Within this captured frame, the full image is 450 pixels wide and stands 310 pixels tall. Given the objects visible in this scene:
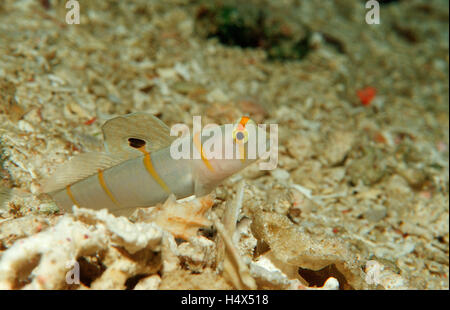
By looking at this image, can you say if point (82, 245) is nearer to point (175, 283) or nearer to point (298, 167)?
point (175, 283)

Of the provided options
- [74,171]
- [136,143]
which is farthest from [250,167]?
[74,171]

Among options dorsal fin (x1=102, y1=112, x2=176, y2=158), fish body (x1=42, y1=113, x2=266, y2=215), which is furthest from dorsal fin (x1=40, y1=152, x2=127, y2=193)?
dorsal fin (x1=102, y1=112, x2=176, y2=158)

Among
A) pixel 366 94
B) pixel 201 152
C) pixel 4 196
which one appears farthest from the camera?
pixel 366 94

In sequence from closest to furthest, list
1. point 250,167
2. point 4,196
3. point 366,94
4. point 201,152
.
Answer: point 201,152 < point 4,196 < point 250,167 < point 366,94

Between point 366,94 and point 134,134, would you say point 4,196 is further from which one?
point 366,94

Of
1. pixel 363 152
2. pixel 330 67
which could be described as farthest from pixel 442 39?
pixel 363 152

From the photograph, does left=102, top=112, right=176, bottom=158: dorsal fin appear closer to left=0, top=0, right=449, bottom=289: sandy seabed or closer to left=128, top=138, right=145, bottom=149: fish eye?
left=128, top=138, right=145, bottom=149: fish eye

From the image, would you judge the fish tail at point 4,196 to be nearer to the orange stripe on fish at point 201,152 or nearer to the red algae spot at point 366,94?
the orange stripe on fish at point 201,152

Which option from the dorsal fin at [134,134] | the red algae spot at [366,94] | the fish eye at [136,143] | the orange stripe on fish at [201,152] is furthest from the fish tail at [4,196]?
the red algae spot at [366,94]
